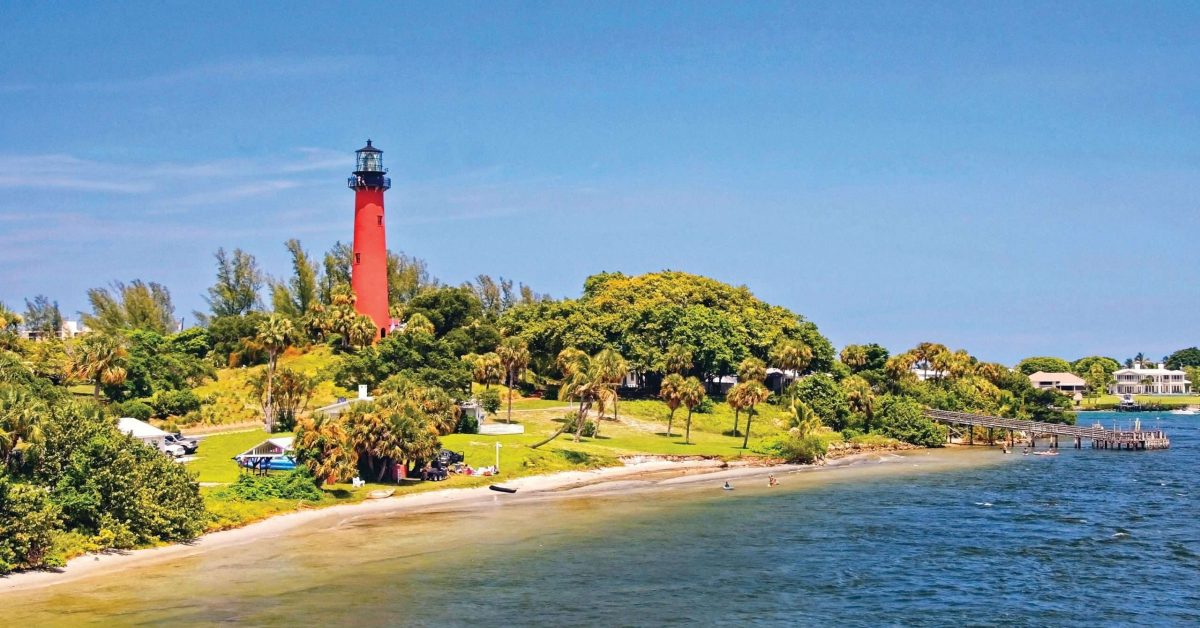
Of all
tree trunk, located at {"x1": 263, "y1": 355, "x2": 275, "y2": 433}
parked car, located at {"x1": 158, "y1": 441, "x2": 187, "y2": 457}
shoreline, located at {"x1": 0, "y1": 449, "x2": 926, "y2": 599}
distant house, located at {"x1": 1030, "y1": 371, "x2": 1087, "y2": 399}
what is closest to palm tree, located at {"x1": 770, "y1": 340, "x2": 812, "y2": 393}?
shoreline, located at {"x1": 0, "y1": 449, "x2": 926, "y2": 599}

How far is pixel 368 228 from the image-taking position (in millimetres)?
105438

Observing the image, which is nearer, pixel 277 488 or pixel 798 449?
pixel 277 488

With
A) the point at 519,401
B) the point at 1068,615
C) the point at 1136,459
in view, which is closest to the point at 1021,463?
the point at 1136,459

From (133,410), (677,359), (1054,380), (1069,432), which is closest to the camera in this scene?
(133,410)

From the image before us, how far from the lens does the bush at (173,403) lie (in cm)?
8162

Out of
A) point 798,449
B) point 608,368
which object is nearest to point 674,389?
point 608,368

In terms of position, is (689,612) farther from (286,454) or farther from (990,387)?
(990,387)

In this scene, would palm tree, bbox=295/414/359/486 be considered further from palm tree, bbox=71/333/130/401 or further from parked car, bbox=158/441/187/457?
palm tree, bbox=71/333/130/401

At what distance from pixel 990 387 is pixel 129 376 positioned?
9020cm

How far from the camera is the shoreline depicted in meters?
41.3

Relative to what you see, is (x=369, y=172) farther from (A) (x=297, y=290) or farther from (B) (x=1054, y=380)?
(B) (x=1054, y=380)

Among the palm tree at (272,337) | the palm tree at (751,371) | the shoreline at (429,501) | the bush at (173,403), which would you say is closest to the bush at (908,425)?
the shoreline at (429,501)

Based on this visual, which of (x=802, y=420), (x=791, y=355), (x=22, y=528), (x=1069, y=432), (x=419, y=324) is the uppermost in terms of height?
(x=419, y=324)

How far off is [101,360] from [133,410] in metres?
5.03
